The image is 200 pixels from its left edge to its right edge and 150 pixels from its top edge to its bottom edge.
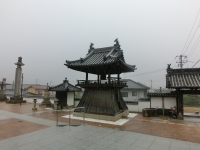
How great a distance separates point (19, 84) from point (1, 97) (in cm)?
772

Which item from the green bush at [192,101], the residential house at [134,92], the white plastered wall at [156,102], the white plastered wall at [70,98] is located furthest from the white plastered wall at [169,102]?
the residential house at [134,92]

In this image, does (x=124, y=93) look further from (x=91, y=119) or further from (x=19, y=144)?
(x=19, y=144)

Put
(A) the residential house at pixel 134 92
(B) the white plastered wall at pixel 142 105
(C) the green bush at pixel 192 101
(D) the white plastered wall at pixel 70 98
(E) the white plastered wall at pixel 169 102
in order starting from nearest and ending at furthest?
(E) the white plastered wall at pixel 169 102 → (B) the white plastered wall at pixel 142 105 → (D) the white plastered wall at pixel 70 98 → (C) the green bush at pixel 192 101 → (A) the residential house at pixel 134 92

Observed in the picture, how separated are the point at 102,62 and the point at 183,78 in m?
9.52

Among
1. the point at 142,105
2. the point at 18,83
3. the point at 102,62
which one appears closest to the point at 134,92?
the point at 142,105

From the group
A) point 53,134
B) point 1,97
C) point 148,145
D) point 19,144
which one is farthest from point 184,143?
point 1,97

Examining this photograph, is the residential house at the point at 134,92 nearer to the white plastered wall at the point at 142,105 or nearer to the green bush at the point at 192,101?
the green bush at the point at 192,101

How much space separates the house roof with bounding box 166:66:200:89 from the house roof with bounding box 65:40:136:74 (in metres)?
4.31

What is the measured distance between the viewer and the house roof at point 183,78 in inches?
537

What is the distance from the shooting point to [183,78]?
14.9m

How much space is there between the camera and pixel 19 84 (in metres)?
27.2

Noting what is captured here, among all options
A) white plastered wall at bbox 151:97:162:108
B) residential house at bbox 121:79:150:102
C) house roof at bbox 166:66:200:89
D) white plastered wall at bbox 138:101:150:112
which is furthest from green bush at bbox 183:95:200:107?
white plastered wall at bbox 138:101:150:112

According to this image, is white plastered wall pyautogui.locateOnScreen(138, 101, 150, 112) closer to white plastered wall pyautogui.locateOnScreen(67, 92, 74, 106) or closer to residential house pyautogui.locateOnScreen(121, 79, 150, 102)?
white plastered wall pyautogui.locateOnScreen(67, 92, 74, 106)

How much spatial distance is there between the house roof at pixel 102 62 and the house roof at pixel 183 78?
4314 millimetres
